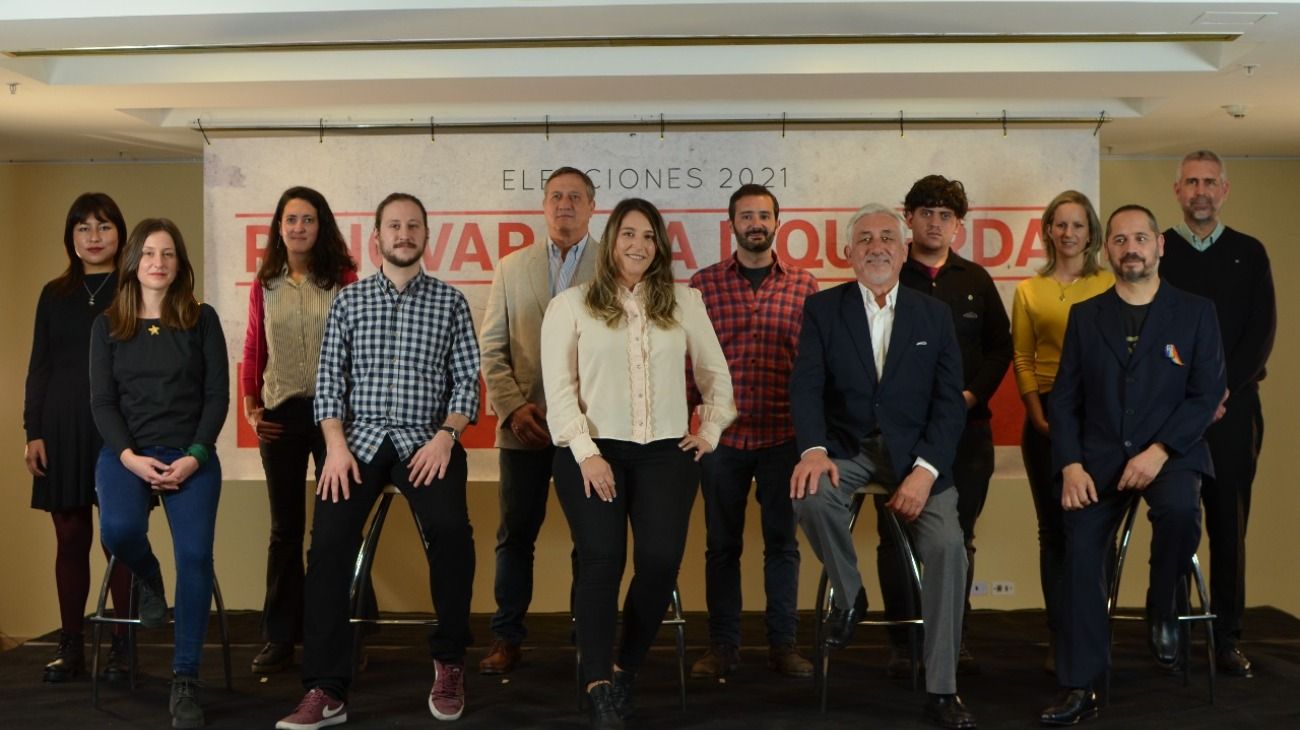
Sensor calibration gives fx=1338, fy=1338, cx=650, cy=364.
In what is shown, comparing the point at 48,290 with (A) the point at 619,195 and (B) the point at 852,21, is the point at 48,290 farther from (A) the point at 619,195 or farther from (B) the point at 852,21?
(B) the point at 852,21

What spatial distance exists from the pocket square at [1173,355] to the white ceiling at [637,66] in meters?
1.05

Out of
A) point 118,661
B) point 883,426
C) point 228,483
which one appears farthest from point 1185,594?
point 228,483

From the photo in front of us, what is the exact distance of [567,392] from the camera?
4117 mm

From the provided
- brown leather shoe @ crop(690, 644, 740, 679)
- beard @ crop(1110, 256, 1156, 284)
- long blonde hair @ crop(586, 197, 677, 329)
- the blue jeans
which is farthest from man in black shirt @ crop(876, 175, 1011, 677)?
the blue jeans

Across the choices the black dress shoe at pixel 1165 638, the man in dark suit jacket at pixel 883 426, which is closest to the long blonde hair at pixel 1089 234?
the man in dark suit jacket at pixel 883 426

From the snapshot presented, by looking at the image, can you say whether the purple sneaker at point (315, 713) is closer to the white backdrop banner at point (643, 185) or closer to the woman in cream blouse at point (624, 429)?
the woman in cream blouse at point (624, 429)

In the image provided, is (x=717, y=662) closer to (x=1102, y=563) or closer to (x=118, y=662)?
(x=1102, y=563)

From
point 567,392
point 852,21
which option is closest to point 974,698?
point 567,392

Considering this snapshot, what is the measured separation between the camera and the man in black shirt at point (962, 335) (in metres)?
4.81

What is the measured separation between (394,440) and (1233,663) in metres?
3.05

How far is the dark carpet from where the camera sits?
165 inches

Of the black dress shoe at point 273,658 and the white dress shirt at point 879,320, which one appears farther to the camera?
the black dress shoe at point 273,658

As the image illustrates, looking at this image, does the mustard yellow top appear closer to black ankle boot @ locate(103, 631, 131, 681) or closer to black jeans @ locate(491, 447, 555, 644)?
black jeans @ locate(491, 447, 555, 644)

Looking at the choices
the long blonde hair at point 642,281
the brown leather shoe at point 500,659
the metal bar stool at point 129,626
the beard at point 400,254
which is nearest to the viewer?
the long blonde hair at point 642,281
